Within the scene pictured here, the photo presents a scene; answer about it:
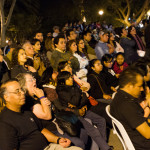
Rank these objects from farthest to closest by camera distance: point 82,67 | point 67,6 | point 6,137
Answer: point 67,6, point 82,67, point 6,137

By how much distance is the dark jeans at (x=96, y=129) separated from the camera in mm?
3436

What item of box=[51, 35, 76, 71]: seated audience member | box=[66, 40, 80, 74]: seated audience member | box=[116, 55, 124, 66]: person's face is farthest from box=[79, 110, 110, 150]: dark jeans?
box=[116, 55, 124, 66]: person's face

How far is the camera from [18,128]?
7.95ft

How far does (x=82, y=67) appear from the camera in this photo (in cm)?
517

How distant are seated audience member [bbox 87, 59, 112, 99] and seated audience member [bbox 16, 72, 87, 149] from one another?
1.71m

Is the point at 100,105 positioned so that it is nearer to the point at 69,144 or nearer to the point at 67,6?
the point at 69,144

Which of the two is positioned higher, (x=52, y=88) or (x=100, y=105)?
(x=52, y=88)

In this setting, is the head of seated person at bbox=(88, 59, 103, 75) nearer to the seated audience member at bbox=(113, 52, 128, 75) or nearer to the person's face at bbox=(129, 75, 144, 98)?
the seated audience member at bbox=(113, 52, 128, 75)

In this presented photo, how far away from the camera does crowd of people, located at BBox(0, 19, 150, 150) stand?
7.86 ft

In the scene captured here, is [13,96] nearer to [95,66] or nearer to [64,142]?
[64,142]

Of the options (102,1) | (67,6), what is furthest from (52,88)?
(102,1)

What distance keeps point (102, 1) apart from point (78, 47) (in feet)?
79.6

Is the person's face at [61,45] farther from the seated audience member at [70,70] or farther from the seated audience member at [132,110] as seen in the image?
the seated audience member at [132,110]

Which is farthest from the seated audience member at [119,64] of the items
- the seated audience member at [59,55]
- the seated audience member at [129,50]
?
the seated audience member at [59,55]
